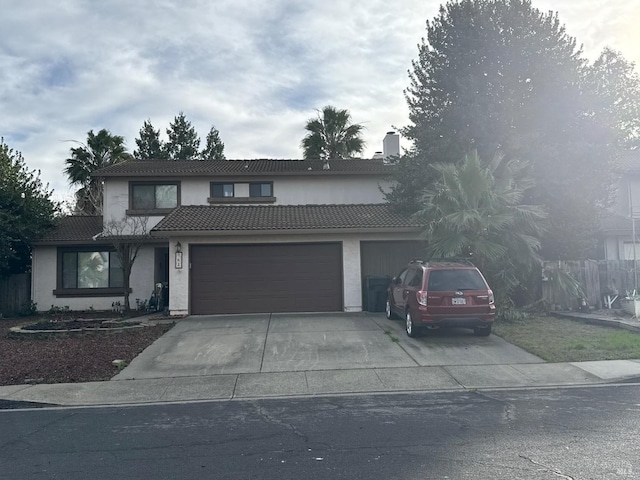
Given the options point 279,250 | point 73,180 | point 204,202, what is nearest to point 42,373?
point 279,250

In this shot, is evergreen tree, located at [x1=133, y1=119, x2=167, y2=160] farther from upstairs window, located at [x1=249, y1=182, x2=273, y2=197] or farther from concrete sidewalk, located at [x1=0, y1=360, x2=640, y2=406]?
concrete sidewalk, located at [x1=0, y1=360, x2=640, y2=406]

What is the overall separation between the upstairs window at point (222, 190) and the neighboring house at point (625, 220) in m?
14.0

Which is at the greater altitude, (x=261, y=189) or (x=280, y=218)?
(x=261, y=189)

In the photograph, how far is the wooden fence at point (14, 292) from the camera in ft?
65.8

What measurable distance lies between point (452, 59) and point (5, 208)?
1630 cm

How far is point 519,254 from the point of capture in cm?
1452

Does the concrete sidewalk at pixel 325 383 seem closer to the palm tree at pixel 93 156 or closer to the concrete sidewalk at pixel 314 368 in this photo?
the concrete sidewalk at pixel 314 368

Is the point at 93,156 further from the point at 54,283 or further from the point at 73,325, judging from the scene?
the point at 73,325

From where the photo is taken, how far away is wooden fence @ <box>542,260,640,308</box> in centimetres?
1648

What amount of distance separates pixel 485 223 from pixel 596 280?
5.12 metres

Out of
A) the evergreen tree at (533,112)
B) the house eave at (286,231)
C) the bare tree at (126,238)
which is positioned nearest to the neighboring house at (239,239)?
the house eave at (286,231)

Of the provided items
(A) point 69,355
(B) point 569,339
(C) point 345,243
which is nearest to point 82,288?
(A) point 69,355

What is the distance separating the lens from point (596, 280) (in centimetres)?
1653

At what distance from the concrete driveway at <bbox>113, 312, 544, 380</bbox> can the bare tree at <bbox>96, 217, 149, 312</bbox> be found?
4.84m
